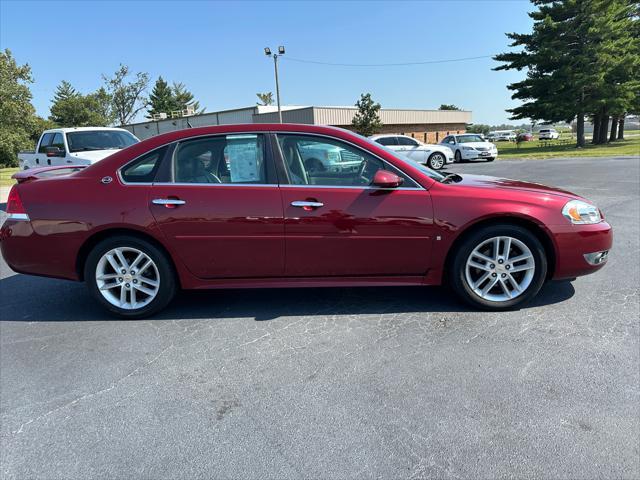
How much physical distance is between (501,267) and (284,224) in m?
1.81

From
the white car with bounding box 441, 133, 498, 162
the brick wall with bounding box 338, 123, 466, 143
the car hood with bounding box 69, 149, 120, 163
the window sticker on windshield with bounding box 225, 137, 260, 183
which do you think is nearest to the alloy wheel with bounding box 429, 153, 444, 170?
the white car with bounding box 441, 133, 498, 162

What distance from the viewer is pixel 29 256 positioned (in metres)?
3.80

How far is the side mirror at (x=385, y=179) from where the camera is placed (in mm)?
3443

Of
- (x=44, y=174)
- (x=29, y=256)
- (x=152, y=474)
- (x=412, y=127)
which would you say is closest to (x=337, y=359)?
(x=152, y=474)

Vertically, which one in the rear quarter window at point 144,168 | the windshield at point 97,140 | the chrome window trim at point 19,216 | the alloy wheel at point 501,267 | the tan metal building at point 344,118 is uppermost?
the tan metal building at point 344,118

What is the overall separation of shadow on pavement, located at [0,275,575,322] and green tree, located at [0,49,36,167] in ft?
105

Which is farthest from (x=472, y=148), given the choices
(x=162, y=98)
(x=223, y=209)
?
(x=162, y=98)

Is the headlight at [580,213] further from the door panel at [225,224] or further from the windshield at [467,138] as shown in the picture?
the windshield at [467,138]

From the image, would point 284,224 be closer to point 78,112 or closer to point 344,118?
point 344,118

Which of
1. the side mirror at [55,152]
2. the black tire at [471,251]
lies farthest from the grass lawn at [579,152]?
the side mirror at [55,152]

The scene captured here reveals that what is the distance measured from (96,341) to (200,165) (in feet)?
5.33

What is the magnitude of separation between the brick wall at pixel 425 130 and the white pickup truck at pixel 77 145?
35.0m

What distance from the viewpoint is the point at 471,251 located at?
141 inches

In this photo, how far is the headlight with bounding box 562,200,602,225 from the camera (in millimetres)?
3596
